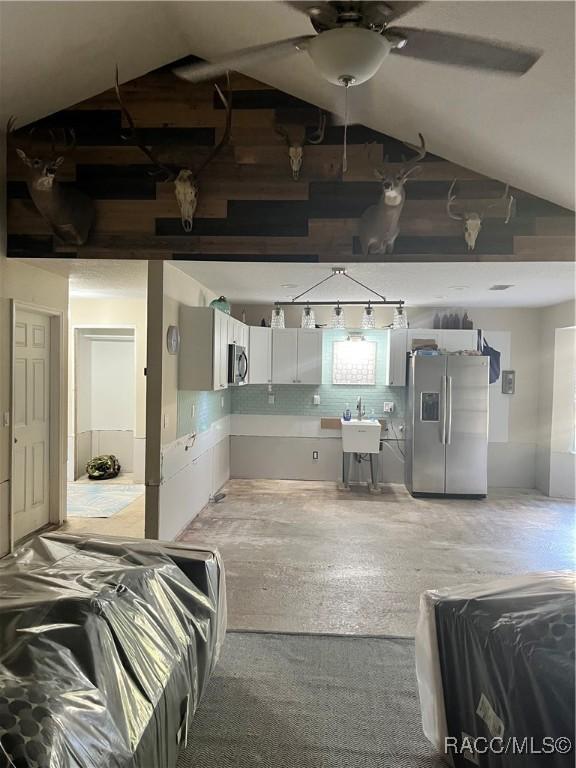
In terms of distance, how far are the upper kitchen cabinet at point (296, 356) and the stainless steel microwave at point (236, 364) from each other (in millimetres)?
943

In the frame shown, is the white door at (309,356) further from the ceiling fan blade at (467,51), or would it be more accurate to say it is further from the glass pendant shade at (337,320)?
the ceiling fan blade at (467,51)

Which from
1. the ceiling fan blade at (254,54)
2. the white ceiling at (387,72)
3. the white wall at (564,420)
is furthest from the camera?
the white wall at (564,420)

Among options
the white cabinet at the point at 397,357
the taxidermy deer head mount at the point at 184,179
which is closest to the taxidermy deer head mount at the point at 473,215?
the taxidermy deer head mount at the point at 184,179

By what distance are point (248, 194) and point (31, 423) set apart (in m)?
2.77

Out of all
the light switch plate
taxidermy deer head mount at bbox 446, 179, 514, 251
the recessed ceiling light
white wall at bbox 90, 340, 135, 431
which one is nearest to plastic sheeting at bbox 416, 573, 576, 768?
taxidermy deer head mount at bbox 446, 179, 514, 251

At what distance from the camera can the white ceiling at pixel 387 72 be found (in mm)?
2600

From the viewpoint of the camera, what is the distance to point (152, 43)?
373cm

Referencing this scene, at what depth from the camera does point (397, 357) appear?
268 inches

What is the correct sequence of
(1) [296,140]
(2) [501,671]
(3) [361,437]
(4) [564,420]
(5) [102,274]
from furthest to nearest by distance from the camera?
(3) [361,437] < (4) [564,420] < (5) [102,274] < (1) [296,140] < (2) [501,671]

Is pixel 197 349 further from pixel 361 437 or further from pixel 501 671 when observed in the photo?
pixel 501 671

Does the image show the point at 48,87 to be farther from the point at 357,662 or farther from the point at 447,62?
the point at 357,662

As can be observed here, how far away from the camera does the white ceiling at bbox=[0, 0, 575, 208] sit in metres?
2.60

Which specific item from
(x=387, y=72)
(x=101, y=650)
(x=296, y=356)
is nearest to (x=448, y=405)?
(x=296, y=356)

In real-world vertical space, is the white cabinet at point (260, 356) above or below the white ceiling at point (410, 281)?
below
